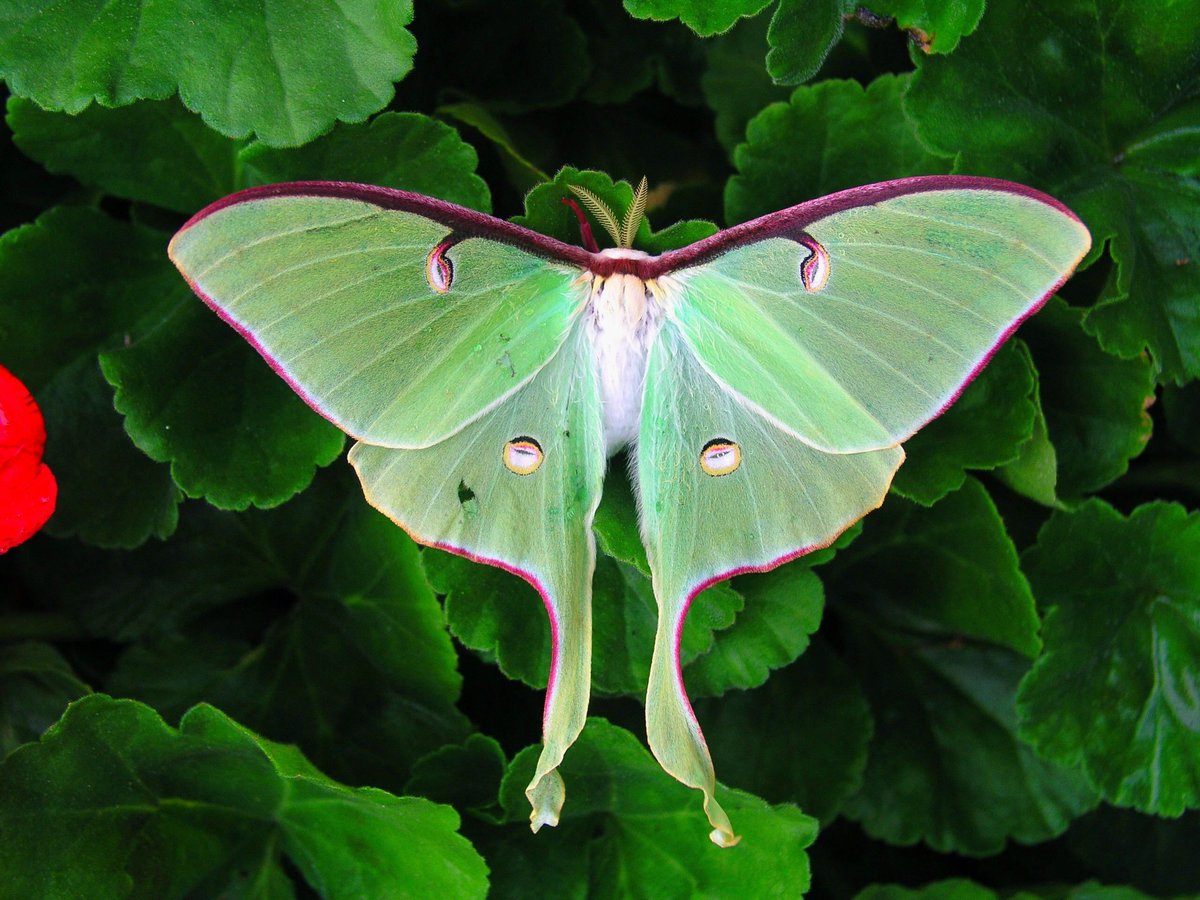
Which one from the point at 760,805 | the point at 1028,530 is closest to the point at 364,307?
the point at 760,805

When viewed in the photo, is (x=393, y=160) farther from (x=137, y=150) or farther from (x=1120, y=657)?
(x=1120, y=657)

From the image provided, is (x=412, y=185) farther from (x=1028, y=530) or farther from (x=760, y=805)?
(x=1028, y=530)

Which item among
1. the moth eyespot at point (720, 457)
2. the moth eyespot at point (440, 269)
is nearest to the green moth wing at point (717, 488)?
the moth eyespot at point (720, 457)

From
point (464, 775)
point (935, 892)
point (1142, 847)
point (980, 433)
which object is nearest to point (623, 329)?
point (980, 433)

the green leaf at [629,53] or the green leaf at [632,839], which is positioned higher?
the green leaf at [629,53]

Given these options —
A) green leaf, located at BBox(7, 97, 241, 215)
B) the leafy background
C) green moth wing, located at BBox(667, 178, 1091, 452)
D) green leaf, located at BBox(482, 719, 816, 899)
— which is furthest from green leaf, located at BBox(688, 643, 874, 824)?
green leaf, located at BBox(7, 97, 241, 215)

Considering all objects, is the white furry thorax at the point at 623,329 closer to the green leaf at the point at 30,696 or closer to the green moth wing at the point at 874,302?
the green moth wing at the point at 874,302

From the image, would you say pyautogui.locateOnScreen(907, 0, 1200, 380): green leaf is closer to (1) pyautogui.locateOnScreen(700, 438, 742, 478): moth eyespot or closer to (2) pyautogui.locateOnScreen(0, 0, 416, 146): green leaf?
(1) pyautogui.locateOnScreen(700, 438, 742, 478): moth eyespot
